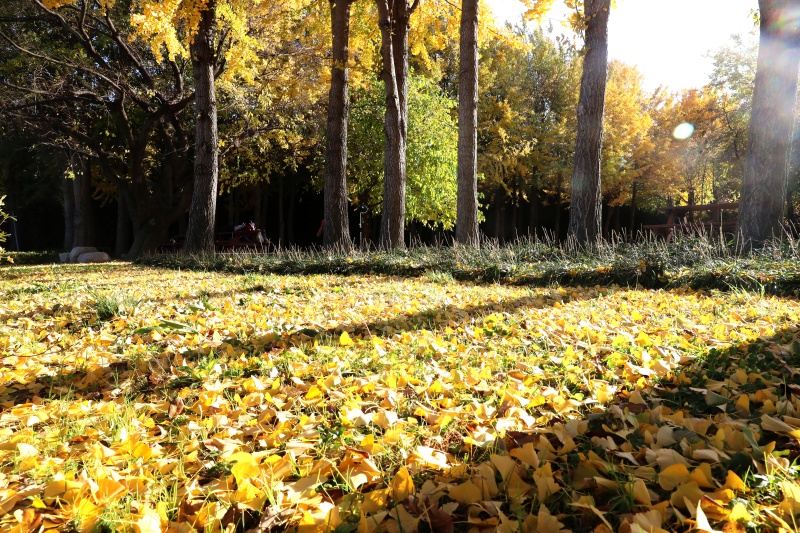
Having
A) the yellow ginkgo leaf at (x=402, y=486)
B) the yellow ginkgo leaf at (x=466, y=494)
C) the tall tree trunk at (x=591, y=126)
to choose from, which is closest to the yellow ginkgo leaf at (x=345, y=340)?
the yellow ginkgo leaf at (x=402, y=486)

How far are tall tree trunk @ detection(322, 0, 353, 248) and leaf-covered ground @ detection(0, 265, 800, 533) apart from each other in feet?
22.1

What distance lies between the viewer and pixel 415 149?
18.8 metres

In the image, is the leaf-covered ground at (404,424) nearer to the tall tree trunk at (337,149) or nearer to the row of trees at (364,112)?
the row of trees at (364,112)

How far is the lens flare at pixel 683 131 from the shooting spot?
25.1m

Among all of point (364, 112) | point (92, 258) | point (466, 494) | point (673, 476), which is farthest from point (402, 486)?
point (364, 112)

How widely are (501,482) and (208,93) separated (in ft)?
40.7

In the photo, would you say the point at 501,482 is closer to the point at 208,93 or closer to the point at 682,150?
the point at 208,93

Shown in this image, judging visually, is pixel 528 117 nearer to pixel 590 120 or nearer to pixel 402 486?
pixel 590 120

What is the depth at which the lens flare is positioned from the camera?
988 inches

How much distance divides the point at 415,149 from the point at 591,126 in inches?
427

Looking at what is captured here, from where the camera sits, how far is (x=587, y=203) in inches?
335

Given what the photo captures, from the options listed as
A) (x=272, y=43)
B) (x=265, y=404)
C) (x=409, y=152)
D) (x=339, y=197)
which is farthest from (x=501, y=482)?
(x=409, y=152)

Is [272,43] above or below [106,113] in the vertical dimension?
above

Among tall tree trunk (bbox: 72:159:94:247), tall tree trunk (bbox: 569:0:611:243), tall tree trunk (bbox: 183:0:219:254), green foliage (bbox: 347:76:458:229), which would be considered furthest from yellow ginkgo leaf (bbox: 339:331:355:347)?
tall tree trunk (bbox: 72:159:94:247)
